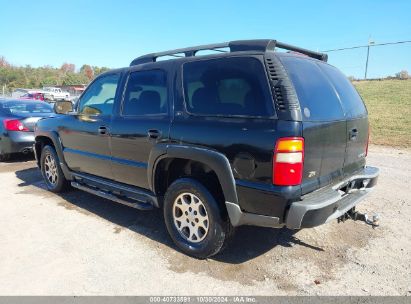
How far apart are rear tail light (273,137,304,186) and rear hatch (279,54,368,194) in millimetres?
91

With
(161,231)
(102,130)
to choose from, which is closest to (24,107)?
(102,130)

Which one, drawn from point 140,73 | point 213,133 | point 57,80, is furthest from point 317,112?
point 57,80

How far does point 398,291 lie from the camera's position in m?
3.04

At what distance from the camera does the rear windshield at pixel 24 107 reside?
8.39 metres

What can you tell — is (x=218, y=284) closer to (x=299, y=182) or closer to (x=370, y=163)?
(x=299, y=182)

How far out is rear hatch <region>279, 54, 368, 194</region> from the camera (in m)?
3.04

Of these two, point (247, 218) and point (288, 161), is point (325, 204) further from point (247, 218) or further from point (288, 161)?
point (247, 218)

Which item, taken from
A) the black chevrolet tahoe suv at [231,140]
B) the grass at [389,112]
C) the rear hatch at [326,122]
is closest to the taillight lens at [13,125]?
the black chevrolet tahoe suv at [231,140]

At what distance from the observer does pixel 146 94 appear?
4.07 meters

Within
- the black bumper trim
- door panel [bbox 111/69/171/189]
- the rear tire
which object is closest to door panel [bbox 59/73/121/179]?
door panel [bbox 111/69/171/189]

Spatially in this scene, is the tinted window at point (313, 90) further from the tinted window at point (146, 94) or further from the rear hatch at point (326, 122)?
the tinted window at point (146, 94)

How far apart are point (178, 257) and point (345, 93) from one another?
239 centimetres

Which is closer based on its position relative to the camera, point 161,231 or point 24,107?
point 161,231

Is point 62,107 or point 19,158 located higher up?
point 62,107
